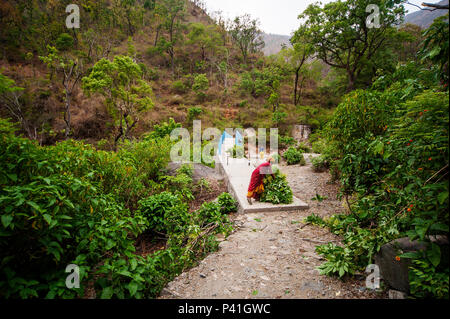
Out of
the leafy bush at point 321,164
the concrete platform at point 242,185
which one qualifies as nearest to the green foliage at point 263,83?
the concrete platform at point 242,185

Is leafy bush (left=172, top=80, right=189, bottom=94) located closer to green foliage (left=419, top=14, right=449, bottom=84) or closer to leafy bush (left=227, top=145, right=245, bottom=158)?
leafy bush (left=227, top=145, right=245, bottom=158)

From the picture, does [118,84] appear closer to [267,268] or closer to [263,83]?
[267,268]

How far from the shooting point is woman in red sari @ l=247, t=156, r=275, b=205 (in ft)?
16.4

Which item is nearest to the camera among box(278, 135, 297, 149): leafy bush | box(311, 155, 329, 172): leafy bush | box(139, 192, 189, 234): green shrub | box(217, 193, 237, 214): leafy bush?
box(139, 192, 189, 234): green shrub

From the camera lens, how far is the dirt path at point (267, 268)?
2355mm

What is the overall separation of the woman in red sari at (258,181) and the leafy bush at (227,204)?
20.6 inches

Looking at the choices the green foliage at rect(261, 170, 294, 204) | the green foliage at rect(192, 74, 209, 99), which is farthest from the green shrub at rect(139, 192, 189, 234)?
the green foliage at rect(192, 74, 209, 99)

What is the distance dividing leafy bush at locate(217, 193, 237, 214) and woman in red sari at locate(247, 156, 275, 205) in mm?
523

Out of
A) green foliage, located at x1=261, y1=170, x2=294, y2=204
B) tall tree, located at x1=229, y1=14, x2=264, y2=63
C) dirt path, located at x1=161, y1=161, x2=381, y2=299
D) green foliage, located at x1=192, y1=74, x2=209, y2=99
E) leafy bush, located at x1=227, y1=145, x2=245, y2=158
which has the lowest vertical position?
dirt path, located at x1=161, y1=161, x2=381, y2=299

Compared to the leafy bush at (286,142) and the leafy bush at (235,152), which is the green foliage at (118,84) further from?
the leafy bush at (286,142)

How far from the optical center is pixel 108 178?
3.67 metres

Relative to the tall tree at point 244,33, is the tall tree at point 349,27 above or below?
below

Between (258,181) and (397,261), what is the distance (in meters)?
3.18

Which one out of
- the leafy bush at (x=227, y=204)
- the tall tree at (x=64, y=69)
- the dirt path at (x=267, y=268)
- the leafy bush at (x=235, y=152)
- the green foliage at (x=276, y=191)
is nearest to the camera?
the dirt path at (x=267, y=268)
